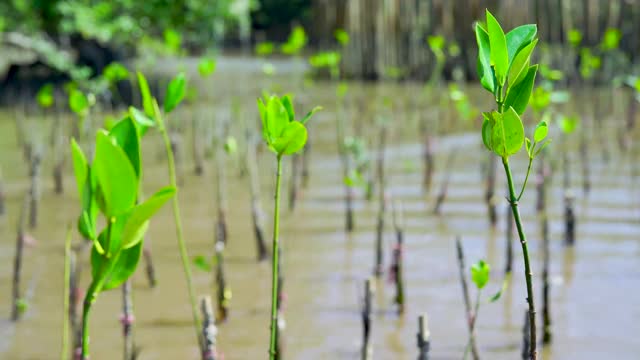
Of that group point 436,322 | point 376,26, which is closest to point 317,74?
point 376,26

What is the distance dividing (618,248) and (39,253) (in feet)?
6.62

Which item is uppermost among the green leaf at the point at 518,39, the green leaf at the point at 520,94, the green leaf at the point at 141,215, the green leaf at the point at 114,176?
the green leaf at the point at 518,39

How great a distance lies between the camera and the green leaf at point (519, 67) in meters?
1.40

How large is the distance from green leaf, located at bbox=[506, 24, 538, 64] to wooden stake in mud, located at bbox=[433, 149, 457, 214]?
3.28 metres

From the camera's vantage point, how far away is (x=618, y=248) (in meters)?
4.01

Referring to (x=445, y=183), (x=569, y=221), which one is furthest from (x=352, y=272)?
(x=445, y=183)

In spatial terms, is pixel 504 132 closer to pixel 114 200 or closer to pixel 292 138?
pixel 292 138

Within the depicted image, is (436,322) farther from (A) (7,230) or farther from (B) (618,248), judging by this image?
(A) (7,230)

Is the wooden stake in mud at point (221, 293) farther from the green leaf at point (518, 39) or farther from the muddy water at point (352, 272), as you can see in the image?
the green leaf at point (518, 39)

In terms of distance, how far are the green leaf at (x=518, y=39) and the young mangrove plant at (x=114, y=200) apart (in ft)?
1.42

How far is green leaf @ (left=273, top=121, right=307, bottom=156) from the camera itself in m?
1.60

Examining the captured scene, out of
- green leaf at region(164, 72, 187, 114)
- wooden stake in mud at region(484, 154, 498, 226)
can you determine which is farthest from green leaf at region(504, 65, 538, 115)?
wooden stake in mud at region(484, 154, 498, 226)

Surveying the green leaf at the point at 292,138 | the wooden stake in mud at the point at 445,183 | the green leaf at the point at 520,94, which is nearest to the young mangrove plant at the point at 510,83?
the green leaf at the point at 520,94

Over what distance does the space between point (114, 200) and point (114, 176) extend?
0.12 ft
